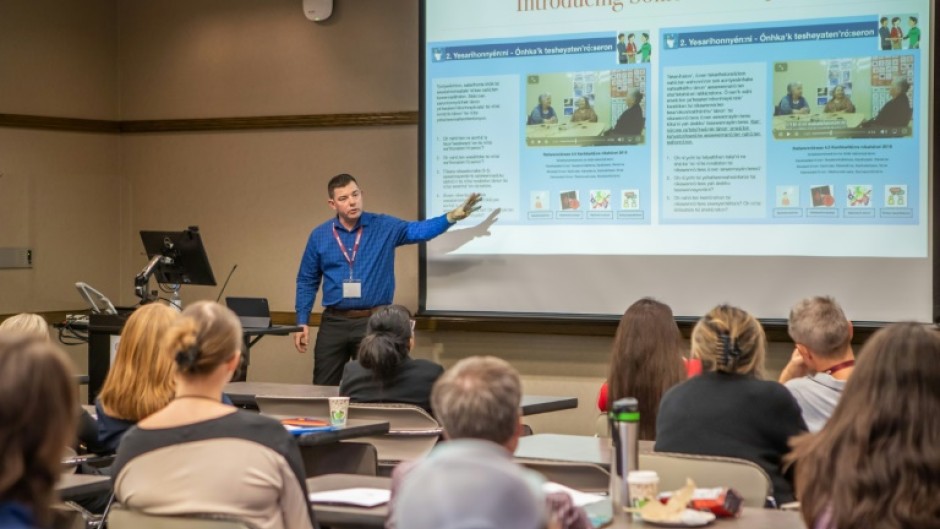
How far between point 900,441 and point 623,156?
462 centimetres

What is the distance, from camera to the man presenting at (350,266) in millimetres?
6758

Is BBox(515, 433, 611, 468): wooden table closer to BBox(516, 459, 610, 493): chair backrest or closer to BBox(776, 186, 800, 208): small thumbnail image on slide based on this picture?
BBox(516, 459, 610, 493): chair backrest

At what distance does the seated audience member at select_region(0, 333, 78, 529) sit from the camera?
1.71 m

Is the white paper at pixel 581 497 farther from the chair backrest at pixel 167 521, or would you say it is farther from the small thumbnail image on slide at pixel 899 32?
the small thumbnail image on slide at pixel 899 32

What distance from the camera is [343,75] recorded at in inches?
297

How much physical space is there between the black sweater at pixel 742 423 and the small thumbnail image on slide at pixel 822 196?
3086 mm

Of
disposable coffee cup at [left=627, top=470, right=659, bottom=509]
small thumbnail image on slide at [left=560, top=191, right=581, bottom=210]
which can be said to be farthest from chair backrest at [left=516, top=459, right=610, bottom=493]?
small thumbnail image on slide at [left=560, top=191, right=581, bottom=210]

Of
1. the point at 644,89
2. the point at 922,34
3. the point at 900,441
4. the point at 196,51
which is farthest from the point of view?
the point at 196,51

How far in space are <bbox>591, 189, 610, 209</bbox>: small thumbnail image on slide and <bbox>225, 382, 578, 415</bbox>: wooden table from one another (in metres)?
1.75

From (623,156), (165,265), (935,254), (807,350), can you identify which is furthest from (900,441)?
(165,265)

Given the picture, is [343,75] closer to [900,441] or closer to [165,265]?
[165,265]

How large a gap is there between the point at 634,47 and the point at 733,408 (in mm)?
3692

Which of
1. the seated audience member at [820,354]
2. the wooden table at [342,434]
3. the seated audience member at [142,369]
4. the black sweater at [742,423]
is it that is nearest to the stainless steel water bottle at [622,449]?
the black sweater at [742,423]

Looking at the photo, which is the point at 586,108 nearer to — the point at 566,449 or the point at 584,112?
the point at 584,112
